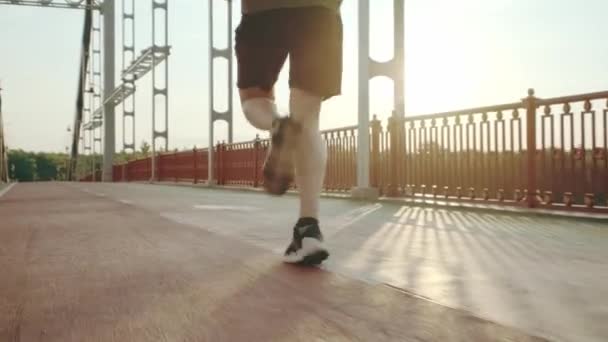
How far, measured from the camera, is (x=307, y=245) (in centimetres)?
219

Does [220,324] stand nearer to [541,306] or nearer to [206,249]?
[541,306]

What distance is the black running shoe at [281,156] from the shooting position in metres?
2.03

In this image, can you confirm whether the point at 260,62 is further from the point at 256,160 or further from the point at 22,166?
the point at 22,166

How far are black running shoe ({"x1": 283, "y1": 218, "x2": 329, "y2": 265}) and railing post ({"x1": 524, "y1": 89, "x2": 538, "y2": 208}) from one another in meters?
4.02

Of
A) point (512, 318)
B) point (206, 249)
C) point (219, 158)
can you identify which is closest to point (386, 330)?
point (512, 318)

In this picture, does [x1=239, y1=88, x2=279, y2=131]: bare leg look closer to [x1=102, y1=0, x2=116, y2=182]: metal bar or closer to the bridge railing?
the bridge railing

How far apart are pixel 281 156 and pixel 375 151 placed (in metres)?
6.26

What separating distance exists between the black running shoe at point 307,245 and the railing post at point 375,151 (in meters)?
5.95

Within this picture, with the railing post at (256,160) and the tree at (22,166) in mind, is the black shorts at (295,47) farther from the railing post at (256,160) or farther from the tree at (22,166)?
the tree at (22,166)

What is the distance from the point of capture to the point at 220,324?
134cm

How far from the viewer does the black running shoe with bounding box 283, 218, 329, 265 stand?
218 centimetres

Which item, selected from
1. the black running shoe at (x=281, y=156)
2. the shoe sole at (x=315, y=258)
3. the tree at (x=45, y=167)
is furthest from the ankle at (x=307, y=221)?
the tree at (x=45, y=167)

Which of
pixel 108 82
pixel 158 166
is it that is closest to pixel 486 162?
pixel 158 166

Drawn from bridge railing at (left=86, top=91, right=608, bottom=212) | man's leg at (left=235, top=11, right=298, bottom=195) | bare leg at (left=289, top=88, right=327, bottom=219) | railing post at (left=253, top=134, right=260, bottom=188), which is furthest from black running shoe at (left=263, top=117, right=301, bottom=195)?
railing post at (left=253, top=134, right=260, bottom=188)
